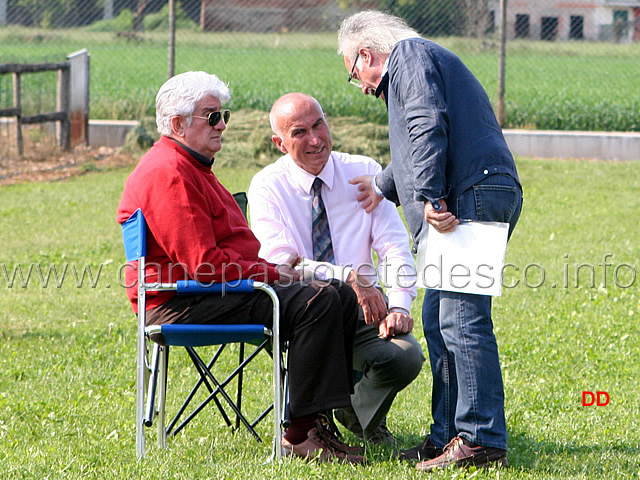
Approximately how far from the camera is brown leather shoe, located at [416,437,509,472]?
362 cm

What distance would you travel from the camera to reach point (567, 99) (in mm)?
16250

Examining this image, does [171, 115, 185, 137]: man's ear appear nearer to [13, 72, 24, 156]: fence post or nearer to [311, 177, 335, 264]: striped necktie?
[311, 177, 335, 264]: striped necktie

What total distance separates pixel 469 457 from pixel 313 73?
16929 millimetres

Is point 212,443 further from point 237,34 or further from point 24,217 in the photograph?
point 237,34

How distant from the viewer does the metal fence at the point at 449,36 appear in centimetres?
1464

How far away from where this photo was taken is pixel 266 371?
5.30m

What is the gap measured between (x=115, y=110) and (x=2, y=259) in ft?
23.4

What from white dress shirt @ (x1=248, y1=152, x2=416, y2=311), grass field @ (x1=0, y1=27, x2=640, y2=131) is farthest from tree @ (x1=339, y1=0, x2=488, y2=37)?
white dress shirt @ (x1=248, y1=152, x2=416, y2=311)

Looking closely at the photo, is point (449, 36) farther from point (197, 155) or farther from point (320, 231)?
point (197, 155)

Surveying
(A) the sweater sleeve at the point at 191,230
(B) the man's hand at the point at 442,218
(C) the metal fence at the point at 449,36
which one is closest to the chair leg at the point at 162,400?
(A) the sweater sleeve at the point at 191,230

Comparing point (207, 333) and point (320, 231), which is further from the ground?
point (320, 231)

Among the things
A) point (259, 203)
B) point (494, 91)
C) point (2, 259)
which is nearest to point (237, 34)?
point (494, 91)

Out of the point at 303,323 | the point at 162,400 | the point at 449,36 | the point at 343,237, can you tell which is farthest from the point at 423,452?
the point at 449,36

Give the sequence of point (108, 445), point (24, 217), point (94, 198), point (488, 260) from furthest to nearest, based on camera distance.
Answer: point (94, 198) → point (24, 217) → point (108, 445) → point (488, 260)
